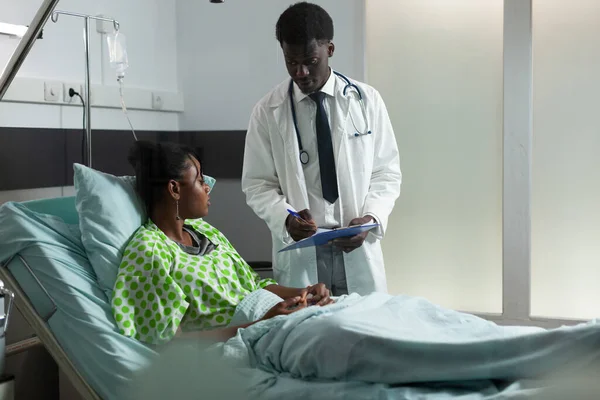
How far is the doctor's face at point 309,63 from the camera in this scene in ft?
4.37

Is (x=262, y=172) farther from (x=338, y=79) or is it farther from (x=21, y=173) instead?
(x=21, y=173)

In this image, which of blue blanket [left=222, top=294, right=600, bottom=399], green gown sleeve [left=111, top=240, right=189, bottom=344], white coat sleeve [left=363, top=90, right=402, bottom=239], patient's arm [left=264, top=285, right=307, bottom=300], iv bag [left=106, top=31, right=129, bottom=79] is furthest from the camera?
iv bag [left=106, top=31, right=129, bottom=79]

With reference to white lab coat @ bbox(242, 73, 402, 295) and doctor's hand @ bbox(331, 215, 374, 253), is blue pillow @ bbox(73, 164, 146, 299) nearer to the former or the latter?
white lab coat @ bbox(242, 73, 402, 295)

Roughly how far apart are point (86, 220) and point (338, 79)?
748 mm

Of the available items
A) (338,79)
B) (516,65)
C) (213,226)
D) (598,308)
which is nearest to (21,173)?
(213,226)

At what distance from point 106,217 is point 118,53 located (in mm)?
395

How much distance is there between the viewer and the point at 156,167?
159 centimetres

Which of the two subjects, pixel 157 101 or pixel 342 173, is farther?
pixel 157 101

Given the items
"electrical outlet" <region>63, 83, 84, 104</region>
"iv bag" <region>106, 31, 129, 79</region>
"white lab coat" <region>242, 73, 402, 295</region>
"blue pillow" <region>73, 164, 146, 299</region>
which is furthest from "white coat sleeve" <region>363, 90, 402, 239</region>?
"electrical outlet" <region>63, 83, 84, 104</region>

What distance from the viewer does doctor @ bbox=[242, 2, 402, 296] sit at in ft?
4.38

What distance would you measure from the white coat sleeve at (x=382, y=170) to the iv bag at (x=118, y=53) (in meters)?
0.68

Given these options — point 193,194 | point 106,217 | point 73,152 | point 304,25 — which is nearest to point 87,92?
point 73,152

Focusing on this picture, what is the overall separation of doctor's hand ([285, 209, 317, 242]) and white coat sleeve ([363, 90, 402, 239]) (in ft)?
0.35

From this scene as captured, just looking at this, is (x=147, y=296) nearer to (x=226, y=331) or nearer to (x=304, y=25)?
(x=226, y=331)
